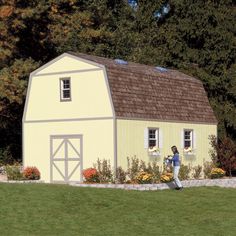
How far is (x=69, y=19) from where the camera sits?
1881 inches

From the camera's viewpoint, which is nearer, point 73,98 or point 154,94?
point 73,98

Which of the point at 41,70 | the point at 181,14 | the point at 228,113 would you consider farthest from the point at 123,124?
the point at 181,14

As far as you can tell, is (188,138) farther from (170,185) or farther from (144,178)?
(144,178)

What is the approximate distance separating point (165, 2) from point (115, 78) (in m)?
16.6

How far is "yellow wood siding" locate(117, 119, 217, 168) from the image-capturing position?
31406 mm

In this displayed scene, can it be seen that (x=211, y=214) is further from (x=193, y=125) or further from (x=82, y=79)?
(x=193, y=125)

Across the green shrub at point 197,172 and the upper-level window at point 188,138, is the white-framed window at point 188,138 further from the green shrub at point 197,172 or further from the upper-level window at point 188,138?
the green shrub at point 197,172

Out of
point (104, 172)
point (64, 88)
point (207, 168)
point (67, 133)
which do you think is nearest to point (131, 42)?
point (207, 168)

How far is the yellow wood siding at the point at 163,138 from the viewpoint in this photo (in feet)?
103

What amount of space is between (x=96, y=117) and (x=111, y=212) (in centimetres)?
1018

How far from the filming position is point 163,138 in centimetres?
3409

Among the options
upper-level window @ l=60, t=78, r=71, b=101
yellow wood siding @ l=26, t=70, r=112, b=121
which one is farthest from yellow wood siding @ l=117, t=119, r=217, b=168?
upper-level window @ l=60, t=78, r=71, b=101

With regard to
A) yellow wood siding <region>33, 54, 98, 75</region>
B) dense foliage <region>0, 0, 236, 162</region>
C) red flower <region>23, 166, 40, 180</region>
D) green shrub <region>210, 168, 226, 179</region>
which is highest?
dense foliage <region>0, 0, 236, 162</region>

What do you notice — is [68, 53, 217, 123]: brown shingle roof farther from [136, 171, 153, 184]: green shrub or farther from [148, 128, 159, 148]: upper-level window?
[136, 171, 153, 184]: green shrub
